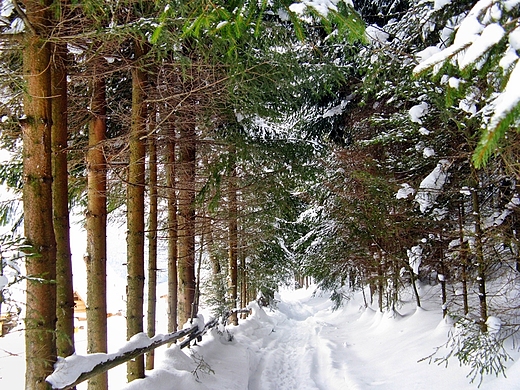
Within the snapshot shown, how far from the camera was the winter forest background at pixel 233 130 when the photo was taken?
2797 mm

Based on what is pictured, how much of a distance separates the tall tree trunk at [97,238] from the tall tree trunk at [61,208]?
78cm

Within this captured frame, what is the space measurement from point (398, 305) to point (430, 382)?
7034 mm

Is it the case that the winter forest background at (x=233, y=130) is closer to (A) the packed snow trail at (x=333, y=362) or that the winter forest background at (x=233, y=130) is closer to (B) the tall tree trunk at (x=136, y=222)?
(B) the tall tree trunk at (x=136, y=222)

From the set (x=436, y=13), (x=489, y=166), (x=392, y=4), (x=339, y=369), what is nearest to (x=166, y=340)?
(x=339, y=369)

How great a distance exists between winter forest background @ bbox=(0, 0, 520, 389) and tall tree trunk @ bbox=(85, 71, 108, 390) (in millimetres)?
29

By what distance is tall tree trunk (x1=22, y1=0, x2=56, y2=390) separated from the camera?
3.01 metres

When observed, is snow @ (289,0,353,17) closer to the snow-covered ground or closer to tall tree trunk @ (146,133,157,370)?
the snow-covered ground

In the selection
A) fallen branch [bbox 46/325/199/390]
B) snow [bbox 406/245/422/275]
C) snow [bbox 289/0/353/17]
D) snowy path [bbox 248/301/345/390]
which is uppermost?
snow [bbox 289/0/353/17]

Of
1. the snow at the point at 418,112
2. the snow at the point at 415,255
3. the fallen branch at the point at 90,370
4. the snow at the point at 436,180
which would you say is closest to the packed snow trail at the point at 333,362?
the fallen branch at the point at 90,370

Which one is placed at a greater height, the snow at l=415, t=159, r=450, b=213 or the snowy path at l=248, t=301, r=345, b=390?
the snow at l=415, t=159, r=450, b=213

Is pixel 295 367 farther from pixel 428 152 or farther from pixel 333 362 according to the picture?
pixel 428 152

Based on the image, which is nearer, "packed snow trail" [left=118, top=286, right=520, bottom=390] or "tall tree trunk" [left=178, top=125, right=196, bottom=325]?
"packed snow trail" [left=118, top=286, right=520, bottom=390]

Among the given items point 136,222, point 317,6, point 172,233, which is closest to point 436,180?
point 317,6

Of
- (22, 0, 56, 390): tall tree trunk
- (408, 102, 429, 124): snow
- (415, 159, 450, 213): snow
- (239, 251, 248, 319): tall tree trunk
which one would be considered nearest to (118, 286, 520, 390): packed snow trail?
(22, 0, 56, 390): tall tree trunk
